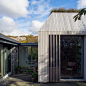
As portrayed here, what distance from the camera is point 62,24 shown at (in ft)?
18.5

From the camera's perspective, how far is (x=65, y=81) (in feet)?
17.7

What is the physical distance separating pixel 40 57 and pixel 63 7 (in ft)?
28.0

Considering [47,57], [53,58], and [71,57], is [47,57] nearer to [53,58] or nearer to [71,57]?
[53,58]

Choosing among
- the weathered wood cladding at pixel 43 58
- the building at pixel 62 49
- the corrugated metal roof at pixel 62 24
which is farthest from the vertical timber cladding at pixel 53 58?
the corrugated metal roof at pixel 62 24

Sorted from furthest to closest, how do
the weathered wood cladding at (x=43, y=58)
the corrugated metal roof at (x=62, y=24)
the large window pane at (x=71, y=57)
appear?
1. the large window pane at (x=71, y=57)
2. the corrugated metal roof at (x=62, y=24)
3. the weathered wood cladding at (x=43, y=58)

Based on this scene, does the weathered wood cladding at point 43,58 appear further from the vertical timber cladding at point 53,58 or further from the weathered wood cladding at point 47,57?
the vertical timber cladding at point 53,58

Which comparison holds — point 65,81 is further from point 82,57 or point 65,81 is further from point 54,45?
point 54,45

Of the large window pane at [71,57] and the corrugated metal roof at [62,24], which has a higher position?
the corrugated metal roof at [62,24]

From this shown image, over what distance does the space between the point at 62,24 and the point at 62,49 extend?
5.19ft

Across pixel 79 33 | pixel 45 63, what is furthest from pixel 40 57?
pixel 79 33

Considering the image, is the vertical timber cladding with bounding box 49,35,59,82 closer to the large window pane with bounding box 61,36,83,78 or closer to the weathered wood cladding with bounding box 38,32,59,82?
the weathered wood cladding with bounding box 38,32,59,82

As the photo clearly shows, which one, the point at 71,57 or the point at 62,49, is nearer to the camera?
the point at 62,49

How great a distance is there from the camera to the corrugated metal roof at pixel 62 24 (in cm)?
538

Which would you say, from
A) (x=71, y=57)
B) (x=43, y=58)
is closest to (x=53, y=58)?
(x=43, y=58)
